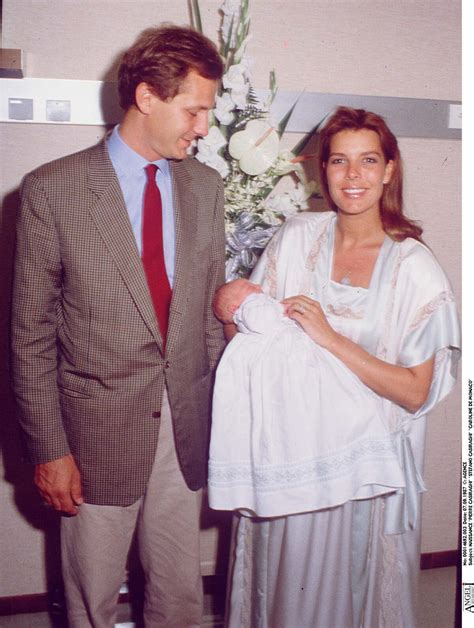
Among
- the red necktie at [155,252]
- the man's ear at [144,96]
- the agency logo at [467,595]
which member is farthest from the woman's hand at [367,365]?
the man's ear at [144,96]

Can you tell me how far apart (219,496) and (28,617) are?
4.39 ft

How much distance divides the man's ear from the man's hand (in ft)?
3.15

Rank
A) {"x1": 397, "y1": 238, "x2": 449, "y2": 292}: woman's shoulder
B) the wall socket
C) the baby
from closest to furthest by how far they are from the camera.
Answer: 1. the baby
2. {"x1": 397, "y1": 238, "x2": 449, "y2": 292}: woman's shoulder
3. the wall socket

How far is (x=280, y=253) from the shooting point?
5.49 feet

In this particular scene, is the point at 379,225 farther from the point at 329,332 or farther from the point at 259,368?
the point at 259,368

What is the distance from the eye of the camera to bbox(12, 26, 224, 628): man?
56.7 inches

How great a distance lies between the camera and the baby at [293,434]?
142 cm

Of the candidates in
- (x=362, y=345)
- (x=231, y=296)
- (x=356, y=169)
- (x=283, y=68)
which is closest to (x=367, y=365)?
(x=362, y=345)

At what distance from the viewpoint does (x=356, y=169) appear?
1.55 metres

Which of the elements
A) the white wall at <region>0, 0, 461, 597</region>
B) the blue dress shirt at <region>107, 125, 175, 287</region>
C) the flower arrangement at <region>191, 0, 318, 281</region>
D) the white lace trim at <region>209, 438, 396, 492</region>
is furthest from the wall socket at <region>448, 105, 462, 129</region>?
the white lace trim at <region>209, 438, 396, 492</region>

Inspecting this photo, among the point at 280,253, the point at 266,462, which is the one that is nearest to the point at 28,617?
the point at 266,462

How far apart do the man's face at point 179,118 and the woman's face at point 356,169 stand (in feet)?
1.24

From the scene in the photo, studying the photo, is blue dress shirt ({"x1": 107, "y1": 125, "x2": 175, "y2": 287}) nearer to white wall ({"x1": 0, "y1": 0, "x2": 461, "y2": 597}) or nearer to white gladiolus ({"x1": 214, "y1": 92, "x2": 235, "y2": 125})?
white gladiolus ({"x1": 214, "y1": 92, "x2": 235, "y2": 125})

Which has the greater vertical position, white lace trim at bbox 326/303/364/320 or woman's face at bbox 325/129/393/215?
woman's face at bbox 325/129/393/215
